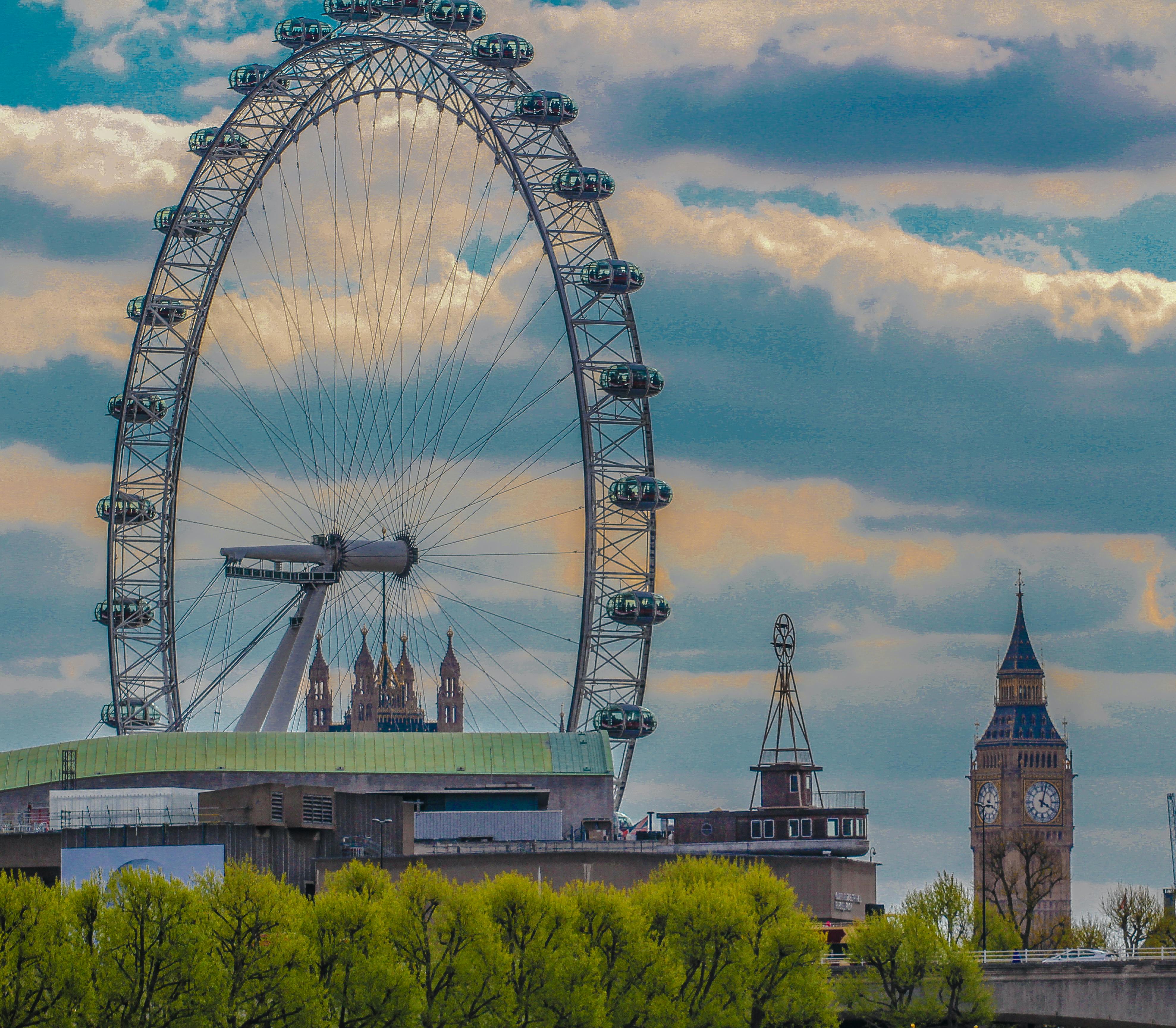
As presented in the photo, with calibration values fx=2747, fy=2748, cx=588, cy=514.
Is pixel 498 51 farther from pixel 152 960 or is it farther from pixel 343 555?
pixel 152 960

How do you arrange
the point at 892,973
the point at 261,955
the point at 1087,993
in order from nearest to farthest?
the point at 261,955, the point at 892,973, the point at 1087,993

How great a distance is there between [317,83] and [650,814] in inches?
1844

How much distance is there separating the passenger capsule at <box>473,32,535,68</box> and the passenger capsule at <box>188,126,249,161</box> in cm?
1942

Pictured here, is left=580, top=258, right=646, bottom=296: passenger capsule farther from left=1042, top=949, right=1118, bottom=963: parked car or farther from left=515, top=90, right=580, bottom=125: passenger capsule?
left=1042, top=949, right=1118, bottom=963: parked car

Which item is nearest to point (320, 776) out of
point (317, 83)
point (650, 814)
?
point (650, 814)

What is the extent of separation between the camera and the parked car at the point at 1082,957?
406ft

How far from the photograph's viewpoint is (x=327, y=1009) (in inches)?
3915

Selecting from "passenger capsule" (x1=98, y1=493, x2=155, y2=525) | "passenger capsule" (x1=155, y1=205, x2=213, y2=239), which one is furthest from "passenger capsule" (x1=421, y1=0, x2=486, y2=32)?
"passenger capsule" (x1=98, y1=493, x2=155, y2=525)

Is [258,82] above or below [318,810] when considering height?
above

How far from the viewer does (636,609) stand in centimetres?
15225

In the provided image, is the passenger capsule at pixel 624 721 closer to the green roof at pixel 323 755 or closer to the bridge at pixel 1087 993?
the green roof at pixel 323 755

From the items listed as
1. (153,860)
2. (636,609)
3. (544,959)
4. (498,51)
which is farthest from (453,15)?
(544,959)

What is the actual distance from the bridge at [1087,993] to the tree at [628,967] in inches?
830

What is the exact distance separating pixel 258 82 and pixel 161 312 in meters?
17.3
